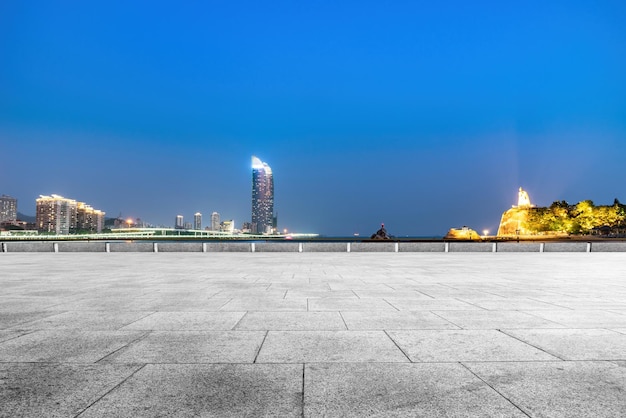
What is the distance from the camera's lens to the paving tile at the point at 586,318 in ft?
26.0

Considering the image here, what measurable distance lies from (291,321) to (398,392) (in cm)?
398

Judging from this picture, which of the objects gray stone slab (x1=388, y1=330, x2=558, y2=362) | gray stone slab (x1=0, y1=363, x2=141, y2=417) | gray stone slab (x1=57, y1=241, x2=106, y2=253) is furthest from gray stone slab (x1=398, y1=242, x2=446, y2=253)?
gray stone slab (x1=0, y1=363, x2=141, y2=417)

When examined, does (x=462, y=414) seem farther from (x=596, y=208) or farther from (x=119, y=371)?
(x=596, y=208)

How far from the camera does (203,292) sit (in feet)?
40.7

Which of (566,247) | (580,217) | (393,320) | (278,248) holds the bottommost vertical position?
(566,247)

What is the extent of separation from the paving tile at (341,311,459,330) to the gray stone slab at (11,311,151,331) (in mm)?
4494

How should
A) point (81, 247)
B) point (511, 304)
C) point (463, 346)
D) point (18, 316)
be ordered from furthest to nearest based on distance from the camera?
point (81, 247) < point (511, 304) < point (18, 316) < point (463, 346)

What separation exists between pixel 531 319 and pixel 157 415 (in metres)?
7.56

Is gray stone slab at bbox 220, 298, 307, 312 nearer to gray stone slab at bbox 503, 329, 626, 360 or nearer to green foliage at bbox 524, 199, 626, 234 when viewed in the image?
gray stone slab at bbox 503, 329, 626, 360

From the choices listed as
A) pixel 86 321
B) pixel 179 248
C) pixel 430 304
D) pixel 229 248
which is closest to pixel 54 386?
pixel 86 321

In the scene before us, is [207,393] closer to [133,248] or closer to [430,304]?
[430,304]

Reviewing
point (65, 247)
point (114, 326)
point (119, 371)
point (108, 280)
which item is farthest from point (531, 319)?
point (65, 247)

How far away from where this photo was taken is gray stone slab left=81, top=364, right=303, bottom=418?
13.2ft

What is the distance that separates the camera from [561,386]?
4.70m
